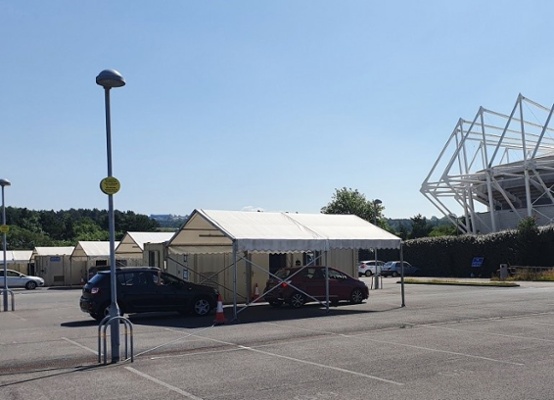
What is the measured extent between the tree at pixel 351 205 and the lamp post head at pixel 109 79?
69.8 meters

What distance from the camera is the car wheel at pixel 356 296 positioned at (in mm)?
23094

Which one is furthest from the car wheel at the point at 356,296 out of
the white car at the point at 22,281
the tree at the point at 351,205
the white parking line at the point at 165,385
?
the tree at the point at 351,205

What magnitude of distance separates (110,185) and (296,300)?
11.5m

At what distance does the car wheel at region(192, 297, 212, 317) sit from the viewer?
20297mm

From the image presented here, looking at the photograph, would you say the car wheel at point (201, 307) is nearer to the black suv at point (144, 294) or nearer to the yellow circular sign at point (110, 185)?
the black suv at point (144, 294)

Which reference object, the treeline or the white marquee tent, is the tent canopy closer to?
the white marquee tent

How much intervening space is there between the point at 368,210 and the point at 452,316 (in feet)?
210

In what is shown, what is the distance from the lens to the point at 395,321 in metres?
17.5

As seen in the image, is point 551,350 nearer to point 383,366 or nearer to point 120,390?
point 383,366

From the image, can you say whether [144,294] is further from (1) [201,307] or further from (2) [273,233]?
(2) [273,233]

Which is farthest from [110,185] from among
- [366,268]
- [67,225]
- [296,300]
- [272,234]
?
[67,225]

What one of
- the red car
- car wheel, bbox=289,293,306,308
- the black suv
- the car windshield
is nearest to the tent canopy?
the red car

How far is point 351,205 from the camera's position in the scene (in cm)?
8188

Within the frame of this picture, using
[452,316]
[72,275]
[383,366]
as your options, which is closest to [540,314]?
[452,316]
